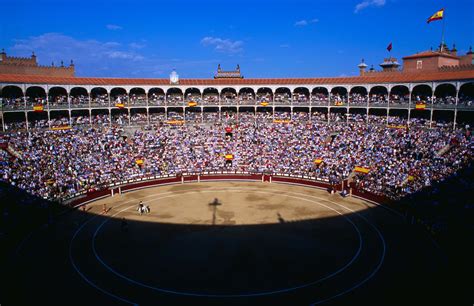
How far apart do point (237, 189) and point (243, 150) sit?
39.5 feet

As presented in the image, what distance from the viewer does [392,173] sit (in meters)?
37.3

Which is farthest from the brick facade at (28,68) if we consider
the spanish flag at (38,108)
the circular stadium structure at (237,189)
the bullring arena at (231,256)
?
the bullring arena at (231,256)

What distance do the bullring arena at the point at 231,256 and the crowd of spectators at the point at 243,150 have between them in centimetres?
658

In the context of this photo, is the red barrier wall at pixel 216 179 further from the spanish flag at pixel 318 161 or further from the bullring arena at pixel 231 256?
the spanish flag at pixel 318 161

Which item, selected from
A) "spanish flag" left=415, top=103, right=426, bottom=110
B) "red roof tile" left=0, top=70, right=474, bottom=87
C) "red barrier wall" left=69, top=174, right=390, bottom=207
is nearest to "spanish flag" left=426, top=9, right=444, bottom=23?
"red roof tile" left=0, top=70, right=474, bottom=87

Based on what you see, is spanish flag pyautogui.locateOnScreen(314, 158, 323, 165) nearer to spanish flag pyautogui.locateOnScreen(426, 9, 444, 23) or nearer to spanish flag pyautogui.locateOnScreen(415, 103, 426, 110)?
spanish flag pyautogui.locateOnScreen(415, 103, 426, 110)

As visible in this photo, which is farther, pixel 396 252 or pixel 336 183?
pixel 336 183

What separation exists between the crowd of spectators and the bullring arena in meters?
6.58

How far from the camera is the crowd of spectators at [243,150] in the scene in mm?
35812

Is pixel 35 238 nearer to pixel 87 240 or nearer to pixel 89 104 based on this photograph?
pixel 87 240

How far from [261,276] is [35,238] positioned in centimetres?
1678

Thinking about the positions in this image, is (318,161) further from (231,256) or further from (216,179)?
(231,256)

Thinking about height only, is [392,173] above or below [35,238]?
above

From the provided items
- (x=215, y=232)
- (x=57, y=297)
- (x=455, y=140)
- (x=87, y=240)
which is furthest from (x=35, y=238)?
(x=455, y=140)
